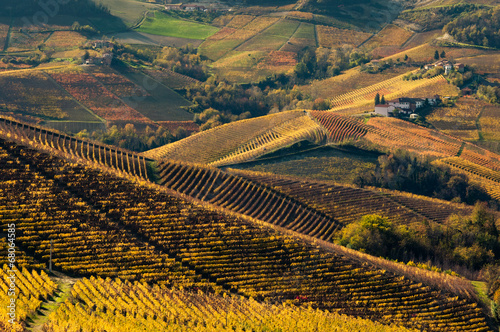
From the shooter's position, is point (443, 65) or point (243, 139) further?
point (443, 65)

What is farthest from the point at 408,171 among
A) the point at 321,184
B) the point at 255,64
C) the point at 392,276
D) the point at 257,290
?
the point at 255,64

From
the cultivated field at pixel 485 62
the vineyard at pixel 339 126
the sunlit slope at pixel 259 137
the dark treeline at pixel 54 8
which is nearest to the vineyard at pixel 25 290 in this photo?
the sunlit slope at pixel 259 137

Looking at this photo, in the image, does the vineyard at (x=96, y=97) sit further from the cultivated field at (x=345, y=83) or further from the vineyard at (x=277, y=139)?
the cultivated field at (x=345, y=83)

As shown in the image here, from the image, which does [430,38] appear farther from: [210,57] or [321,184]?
[321,184]

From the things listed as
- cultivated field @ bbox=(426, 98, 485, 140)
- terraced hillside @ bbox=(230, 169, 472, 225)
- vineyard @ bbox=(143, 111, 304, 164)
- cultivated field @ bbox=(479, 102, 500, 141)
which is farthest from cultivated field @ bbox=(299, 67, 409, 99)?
terraced hillside @ bbox=(230, 169, 472, 225)

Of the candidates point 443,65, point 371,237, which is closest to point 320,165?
point 371,237

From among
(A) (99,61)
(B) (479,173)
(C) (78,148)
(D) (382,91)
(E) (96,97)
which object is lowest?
(B) (479,173)

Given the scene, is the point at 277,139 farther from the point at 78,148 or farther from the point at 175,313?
the point at 175,313
